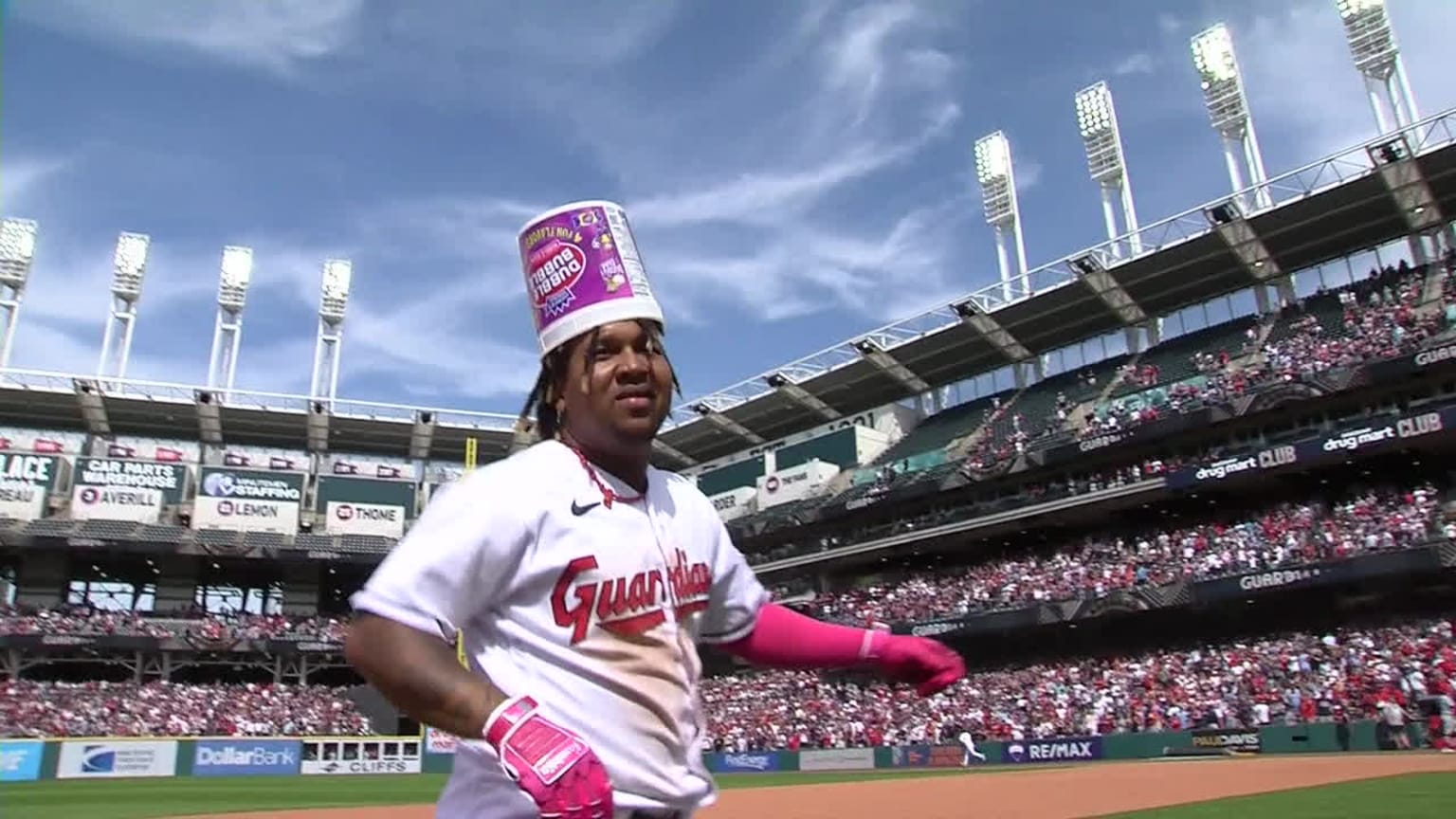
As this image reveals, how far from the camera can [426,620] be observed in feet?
6.25

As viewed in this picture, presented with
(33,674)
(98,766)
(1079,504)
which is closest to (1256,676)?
(1079,504)

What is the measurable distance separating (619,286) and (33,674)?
2286 inches

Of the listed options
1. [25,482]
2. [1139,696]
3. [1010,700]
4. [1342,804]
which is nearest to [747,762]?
[1010,700]

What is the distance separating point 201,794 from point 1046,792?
757 inches

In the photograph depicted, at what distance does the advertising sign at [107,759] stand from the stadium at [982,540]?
0.42 ft

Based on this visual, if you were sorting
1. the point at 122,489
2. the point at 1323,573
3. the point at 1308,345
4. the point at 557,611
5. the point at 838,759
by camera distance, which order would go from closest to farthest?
the point at 557,611 < the point at 1323,573 < the point at 838,759 < the point at 1308,345 < the point at 122,489

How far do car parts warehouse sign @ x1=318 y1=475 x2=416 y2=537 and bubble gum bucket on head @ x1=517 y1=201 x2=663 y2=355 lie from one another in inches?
2064

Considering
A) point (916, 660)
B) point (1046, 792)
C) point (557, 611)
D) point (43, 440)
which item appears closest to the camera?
point (557, 611)

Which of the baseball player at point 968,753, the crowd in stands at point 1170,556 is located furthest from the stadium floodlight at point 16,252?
the baseball player at point 968,753

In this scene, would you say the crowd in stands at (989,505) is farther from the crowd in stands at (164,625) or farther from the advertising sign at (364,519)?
the crowd in stands at (164,625)

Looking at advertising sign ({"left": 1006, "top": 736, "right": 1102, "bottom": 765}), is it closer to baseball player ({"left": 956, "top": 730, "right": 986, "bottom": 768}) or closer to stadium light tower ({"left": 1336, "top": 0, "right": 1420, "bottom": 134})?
baseball player ({"left": 956, "top": 730, "right": 986, "bottom": 768})

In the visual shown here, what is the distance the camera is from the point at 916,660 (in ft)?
9.72

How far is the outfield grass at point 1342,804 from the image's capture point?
9.14 m

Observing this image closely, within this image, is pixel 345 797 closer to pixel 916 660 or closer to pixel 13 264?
pixel 916 660
